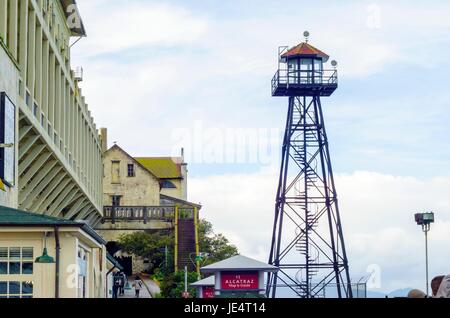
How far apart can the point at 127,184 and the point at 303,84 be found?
33.1 metres

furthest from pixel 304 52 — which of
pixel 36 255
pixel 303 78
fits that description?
pixel 36 255

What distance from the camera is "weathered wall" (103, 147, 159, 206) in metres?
99.2

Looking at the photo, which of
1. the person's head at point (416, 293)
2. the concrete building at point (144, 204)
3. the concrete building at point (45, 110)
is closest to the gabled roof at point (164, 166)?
the concrete building at point (144, 204)

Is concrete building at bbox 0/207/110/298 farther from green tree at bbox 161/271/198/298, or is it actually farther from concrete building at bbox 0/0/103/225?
green tree at bbox 161/271/198/298

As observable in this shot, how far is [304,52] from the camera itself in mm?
72500

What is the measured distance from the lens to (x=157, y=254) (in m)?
82.8

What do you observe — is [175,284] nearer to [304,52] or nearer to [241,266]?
[304,52]

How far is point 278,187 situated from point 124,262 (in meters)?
21.0

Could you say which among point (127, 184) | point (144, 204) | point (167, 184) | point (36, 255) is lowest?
point (36, 255)

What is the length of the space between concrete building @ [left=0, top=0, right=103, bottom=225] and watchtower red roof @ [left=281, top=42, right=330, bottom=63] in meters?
14.6

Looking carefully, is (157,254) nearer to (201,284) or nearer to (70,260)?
(201,284)

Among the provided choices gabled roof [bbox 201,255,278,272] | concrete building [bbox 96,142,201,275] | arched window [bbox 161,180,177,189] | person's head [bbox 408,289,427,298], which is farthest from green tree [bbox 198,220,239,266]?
person's head [bbox 408,289,427,298]

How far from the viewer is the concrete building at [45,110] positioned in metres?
40.6

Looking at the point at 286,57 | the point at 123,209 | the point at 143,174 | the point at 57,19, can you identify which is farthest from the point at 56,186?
the point at 143,174
